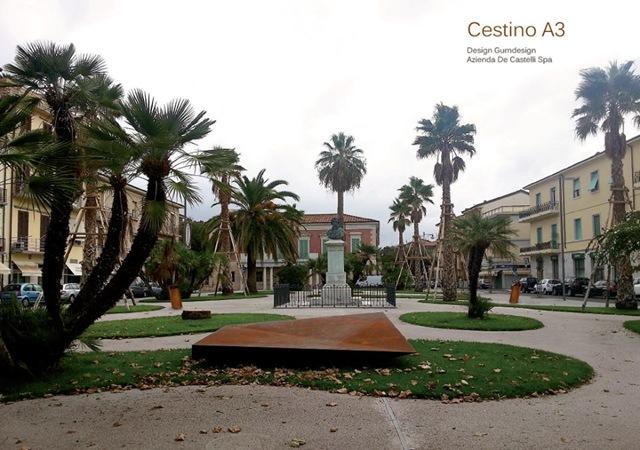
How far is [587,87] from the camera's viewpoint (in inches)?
1011

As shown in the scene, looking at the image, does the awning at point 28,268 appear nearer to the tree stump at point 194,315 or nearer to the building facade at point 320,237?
the tree stump at point 194,315

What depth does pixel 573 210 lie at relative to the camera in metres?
48.5

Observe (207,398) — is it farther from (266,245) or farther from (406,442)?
(266,245)

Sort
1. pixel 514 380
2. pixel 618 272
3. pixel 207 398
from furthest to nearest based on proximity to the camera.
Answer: pixel 618 272 < pixel 514 380 < pixel 207 398

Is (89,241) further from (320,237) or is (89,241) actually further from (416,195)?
(320,237)

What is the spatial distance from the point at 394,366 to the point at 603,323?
37.1 ft

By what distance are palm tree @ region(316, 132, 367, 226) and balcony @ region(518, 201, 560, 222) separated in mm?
18964

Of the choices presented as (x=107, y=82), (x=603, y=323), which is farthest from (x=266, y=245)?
(x=107, y=82)

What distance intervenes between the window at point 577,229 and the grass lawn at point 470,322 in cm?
3442

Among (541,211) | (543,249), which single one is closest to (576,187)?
(541,211)

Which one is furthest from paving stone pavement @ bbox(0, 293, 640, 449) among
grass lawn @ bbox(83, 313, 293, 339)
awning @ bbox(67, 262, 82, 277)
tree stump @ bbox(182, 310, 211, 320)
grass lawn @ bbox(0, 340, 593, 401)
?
awning @ bbox(67, 262, 82, 277)

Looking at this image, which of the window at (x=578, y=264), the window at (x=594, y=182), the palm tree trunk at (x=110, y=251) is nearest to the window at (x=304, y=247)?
the window at (x=578, y=264)

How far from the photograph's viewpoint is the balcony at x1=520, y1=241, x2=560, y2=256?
51694 millimetres

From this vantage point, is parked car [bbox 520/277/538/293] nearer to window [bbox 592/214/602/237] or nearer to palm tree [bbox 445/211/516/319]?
window [bbox 592/214/602/237]
